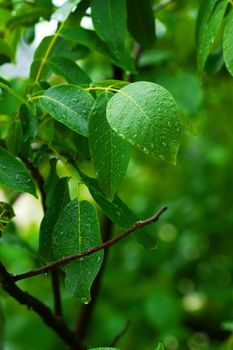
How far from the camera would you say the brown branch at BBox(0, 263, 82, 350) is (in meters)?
0.83

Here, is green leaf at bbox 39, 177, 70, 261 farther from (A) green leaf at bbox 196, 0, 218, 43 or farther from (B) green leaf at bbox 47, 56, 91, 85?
(A) green leaf at bbox 196, 0, 218, 43

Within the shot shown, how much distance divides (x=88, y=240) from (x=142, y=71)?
0.85m

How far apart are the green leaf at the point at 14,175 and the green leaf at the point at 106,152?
0.08 metres

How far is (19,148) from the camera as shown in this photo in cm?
88

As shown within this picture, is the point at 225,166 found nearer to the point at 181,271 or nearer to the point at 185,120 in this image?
the point at 181,271

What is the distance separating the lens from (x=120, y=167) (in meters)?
0.76

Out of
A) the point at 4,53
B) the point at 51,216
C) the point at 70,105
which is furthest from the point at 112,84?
the point at 4,53

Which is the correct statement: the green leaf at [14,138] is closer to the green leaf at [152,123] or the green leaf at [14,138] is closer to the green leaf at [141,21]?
the green leaf at [152,123]

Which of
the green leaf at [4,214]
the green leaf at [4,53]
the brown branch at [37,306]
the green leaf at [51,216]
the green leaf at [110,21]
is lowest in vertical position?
the brown branch at [37,306]

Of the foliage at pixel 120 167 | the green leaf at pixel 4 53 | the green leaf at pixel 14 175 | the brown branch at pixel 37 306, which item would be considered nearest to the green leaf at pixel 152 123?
the foliage at pixel 120 167

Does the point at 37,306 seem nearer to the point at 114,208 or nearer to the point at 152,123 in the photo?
the point at 114,208

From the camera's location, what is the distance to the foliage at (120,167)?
0.77 metres

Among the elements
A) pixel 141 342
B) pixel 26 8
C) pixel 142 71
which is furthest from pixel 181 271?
pixel 26 8

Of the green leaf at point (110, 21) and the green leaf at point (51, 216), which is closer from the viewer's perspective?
the green leaf at point (51, 216)
